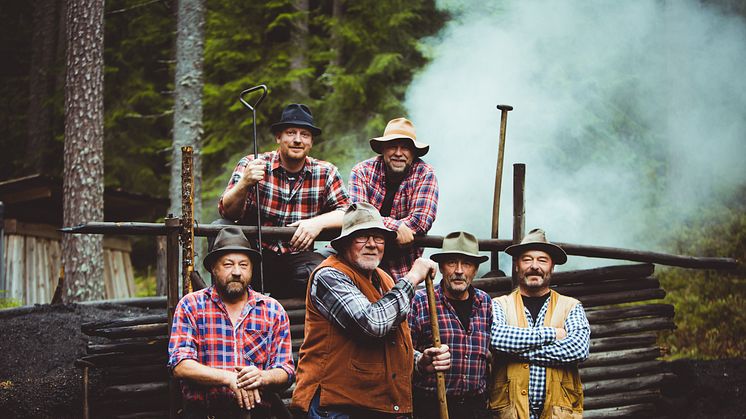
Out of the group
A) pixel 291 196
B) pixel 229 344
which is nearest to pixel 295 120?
pixel 291 196

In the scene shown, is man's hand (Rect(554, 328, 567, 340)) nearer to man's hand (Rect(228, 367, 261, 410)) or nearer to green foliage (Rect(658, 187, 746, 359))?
man's hand (Rect(228, 367, 261, 410))

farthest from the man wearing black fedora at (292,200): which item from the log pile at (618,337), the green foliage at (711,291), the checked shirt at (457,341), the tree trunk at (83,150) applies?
the green foliage at (711,291)

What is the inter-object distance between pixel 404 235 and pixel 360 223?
1.47 meters

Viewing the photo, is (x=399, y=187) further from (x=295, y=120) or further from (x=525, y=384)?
(x=525, y=384)

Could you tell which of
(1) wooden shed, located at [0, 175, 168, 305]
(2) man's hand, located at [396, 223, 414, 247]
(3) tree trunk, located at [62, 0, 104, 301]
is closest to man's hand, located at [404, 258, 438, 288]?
(2) man's hand, located at [396, 223, 414, 247]

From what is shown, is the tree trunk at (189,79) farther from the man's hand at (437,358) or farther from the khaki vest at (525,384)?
the man's hand at (437,358)

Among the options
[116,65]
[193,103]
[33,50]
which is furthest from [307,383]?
[33,50]

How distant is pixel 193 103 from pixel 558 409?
27.7 ft

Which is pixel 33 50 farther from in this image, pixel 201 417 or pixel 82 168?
pixel 201 417

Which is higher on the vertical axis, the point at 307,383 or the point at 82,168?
the point at 82,168

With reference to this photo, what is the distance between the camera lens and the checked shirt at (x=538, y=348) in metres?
4.91

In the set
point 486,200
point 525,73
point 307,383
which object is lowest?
point 307,383

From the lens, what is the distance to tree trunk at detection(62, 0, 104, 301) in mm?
10117

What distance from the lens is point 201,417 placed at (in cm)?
454
